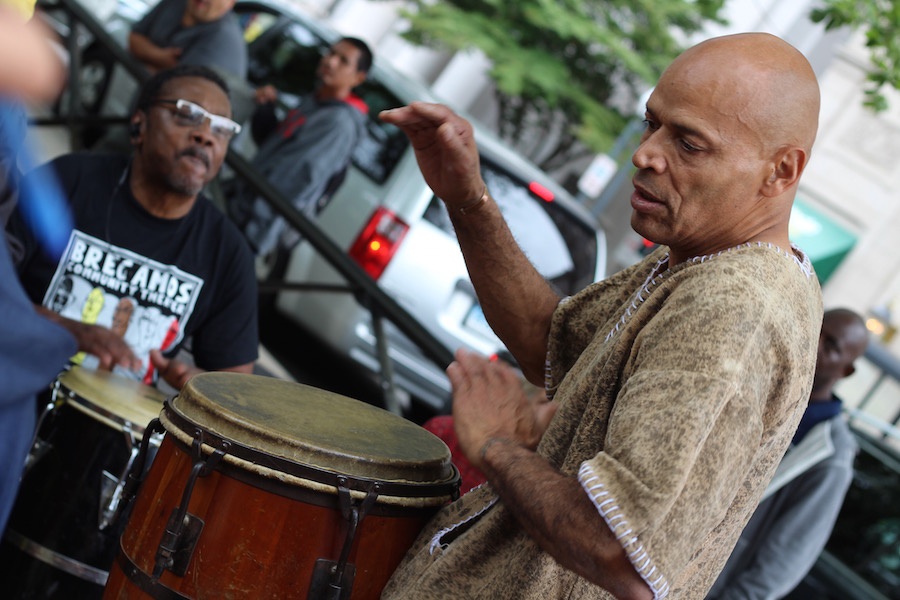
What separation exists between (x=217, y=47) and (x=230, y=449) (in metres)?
4.39

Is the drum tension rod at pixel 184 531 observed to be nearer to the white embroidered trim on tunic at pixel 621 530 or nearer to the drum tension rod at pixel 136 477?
the drum tension rod at pixel 136 477

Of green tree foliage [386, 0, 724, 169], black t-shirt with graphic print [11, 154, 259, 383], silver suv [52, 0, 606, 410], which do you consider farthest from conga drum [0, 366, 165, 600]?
green tree foliage [386, 0, 724, 169]

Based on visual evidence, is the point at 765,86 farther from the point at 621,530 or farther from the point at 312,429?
the point at 312,429

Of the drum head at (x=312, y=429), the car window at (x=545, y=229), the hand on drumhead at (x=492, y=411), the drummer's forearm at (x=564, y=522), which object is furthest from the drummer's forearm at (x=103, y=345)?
the car window at (x=545, y=229)

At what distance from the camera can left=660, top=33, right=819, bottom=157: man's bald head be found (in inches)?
70.1

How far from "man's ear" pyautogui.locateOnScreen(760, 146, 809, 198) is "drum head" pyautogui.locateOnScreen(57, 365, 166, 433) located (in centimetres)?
170

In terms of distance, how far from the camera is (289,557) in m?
2.13

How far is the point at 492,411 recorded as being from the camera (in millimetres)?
1958

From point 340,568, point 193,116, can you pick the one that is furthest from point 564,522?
point 193,116

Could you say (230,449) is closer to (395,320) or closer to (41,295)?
(41,295)

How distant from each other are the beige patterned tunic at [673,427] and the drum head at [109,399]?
3.59ft

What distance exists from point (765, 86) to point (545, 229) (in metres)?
4.93

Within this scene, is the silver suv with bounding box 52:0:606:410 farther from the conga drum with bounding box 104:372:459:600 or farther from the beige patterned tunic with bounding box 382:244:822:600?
the beige patterned tunic with bounding box 382:244:822:600

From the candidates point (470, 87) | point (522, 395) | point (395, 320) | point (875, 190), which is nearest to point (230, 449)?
point (522, 395)
